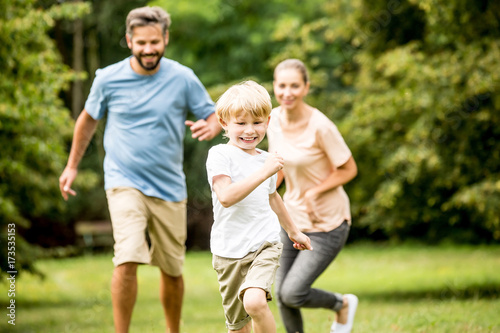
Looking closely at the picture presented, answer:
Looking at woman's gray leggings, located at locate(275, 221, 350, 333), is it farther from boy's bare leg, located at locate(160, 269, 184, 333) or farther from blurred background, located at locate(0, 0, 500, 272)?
blurred background, located at locate(0, 0, 500, 272)

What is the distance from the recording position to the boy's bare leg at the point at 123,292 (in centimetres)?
477

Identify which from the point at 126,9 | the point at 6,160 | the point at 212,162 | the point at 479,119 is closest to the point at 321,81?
the point at 479,119

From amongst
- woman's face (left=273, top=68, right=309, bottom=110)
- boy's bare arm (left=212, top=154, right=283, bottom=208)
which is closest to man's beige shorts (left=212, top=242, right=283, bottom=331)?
boy's bare arm (left=212, top=154, right=283, bottom=208)

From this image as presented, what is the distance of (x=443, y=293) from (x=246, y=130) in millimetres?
8805

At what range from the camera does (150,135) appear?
5.20 m

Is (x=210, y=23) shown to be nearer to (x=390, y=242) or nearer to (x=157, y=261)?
(x=390, y=242)

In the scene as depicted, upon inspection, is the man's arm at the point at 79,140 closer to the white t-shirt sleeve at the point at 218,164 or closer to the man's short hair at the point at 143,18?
the man's short hair at the point at 143,18

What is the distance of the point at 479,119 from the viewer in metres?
8.91

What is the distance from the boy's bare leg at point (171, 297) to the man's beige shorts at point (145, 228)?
7 cm

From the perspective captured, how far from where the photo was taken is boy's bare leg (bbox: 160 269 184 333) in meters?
5.39

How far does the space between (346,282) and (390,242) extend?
9915 mm

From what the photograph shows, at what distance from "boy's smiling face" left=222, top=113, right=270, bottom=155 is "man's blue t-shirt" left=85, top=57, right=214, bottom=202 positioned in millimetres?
1496

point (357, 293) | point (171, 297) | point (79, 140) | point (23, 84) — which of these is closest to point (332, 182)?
point (171, 297)

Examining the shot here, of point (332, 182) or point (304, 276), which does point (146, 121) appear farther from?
point (304, 276)
